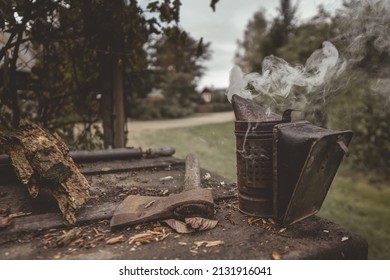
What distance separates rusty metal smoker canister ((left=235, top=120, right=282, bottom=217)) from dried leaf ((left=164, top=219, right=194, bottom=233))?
0.48m

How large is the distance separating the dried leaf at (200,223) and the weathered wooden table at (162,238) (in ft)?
0.12

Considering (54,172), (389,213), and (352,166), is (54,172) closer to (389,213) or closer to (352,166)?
(389,213)

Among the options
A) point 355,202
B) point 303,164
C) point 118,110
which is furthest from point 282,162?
point 355,202

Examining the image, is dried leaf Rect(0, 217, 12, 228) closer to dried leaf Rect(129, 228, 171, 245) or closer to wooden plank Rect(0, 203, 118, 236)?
wooden plank Rect(0, 203, 118, 236)

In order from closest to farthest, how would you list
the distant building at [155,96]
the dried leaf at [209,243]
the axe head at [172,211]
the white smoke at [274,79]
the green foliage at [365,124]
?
the dried leaf at [209,243] < the axe head at [172,211] < the white smoke at [274,79] < the green foliage at [365,124] < the distant building at [155,96]

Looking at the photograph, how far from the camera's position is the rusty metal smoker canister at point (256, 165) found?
2.08 meters

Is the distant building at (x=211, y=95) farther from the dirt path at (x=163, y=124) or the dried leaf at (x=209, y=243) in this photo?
the dried leaf at (x=209, y=243)

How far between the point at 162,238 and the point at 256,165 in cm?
77

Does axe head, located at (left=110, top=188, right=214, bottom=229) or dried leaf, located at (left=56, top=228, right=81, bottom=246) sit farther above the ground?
axe head, located at (left=110, top=188, right=214, bottom=229)

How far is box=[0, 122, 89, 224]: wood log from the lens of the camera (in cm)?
218

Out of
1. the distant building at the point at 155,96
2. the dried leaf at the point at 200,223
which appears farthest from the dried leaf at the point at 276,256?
the distant building at the point at 155,96

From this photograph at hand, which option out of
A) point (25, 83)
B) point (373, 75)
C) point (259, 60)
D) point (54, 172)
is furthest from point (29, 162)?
point (259, 60)

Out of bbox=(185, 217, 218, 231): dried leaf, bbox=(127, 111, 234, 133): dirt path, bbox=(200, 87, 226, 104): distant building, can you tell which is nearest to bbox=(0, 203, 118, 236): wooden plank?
bbox=(185, 217, 218, 231): dried leaf

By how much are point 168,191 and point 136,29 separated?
2507mm
